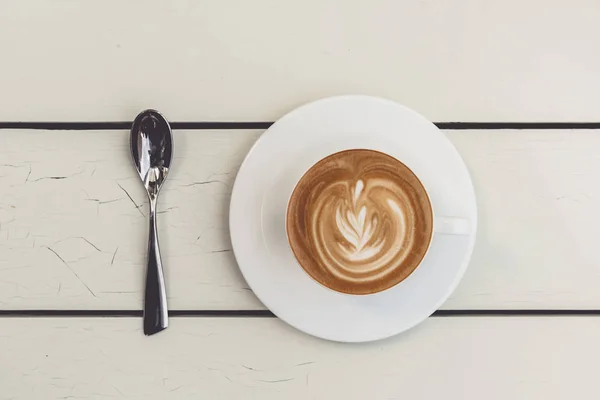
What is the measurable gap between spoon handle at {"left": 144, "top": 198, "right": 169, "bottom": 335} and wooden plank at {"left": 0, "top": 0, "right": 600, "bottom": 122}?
0.14 m

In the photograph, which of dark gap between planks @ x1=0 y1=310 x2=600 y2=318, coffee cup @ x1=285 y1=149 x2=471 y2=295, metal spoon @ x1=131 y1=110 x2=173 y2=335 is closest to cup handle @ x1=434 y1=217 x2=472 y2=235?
coffee cup @ x1=285 y1=149 x2=471 y2=295

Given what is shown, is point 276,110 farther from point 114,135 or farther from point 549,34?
point 549,34

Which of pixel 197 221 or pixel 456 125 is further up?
pixel 456 125

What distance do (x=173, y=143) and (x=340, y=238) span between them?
0.22 metres

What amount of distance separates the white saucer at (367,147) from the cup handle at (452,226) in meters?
0.05

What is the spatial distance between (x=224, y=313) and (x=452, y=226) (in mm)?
270

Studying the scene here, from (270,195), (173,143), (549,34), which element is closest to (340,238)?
(270,195)

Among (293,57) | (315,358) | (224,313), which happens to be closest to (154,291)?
(224,313)

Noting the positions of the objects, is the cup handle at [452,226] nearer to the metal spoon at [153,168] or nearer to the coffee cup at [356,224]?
the coffee cup at [356,224]

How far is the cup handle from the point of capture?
53 cm

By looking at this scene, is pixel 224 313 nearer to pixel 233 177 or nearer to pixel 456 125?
pixel 233 177

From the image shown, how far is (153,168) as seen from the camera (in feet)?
1.97

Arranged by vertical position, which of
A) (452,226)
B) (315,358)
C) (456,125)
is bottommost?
(315,358)

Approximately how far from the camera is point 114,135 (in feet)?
2.02
